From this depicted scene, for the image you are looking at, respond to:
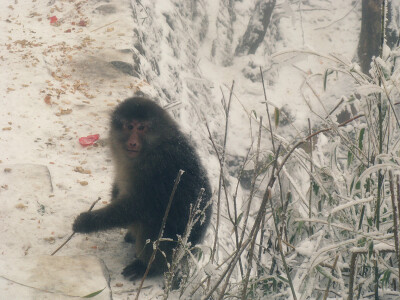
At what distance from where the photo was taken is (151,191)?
2836 millimetres

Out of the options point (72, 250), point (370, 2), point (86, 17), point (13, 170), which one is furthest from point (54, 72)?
point (370, 2)

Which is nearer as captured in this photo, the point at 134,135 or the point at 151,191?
the point at 151,191

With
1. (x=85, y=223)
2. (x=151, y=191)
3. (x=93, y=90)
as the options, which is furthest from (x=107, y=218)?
(x=93, y=90)

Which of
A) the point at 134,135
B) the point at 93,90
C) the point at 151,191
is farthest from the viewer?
the point at 93,90

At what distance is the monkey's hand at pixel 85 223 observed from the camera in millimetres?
2844

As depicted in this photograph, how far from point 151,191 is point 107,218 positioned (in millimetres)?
324

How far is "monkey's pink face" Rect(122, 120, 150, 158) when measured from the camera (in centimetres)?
296

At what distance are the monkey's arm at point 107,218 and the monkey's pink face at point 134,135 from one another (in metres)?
0.34

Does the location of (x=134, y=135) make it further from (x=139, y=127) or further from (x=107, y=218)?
(x=107, y=218)

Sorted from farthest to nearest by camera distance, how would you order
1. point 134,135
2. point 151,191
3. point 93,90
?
1. point 93,90
2. point 134,135
3. point 151,191

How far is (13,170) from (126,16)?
12.1 ft

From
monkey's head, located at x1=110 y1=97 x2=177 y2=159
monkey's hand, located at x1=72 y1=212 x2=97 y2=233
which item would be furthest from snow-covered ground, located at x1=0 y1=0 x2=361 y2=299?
monkey's head, located at x1=110 y1=97 x2=177 y2=159

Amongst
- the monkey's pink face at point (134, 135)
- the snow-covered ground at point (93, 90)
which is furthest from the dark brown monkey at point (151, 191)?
the snow-covered ground at point (93, 90)

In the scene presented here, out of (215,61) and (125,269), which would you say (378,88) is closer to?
(125,269)
